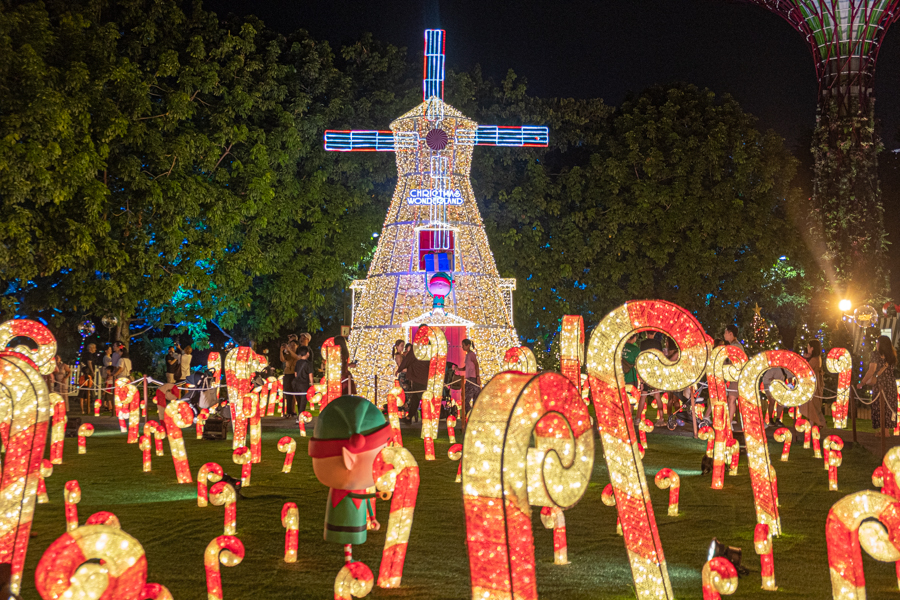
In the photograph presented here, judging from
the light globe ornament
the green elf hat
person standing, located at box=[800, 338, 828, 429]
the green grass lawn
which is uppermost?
the light globe ornament

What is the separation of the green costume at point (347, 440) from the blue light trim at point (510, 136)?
19213 mm

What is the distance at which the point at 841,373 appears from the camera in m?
13.2

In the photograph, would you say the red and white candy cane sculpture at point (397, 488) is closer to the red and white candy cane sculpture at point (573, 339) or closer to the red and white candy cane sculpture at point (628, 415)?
the red and white candy cane sculpture at point (573, 339)

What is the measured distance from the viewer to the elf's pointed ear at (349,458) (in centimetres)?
534

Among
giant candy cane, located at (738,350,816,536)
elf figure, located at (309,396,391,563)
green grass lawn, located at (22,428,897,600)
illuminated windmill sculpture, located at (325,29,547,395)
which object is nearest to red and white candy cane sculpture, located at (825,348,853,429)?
green grass lawn, located at (22,428,897,600)

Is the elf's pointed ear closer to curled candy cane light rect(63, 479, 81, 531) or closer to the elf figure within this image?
the elf figure

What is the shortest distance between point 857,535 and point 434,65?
22.0 m

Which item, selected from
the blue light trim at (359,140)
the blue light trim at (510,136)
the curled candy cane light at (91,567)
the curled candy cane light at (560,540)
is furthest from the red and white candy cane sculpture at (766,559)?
the blue light trim at (359,140)

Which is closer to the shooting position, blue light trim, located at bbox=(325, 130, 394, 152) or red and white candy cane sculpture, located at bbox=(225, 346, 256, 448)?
red and white candy cane sculpture, located at bbox=(225, 346, 256, 448)

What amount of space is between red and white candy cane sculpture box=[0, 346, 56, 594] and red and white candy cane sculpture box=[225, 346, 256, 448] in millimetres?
4944

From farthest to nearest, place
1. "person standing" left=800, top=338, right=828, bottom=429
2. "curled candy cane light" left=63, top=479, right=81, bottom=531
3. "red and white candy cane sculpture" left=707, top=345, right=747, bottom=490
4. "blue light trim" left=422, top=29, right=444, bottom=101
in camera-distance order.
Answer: "blue light trim" left=422, top=29, right=444, bottom=101
"person standing" left=800, top=338, right=828, bottom=429
"red and white candy cane sculpture" left=707, top=345, right=747, bottom=490
"curled candy cane light" left=63, top=479, right=81, bottom=531

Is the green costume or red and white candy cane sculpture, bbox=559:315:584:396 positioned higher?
red and white candy cane sculpture, bbox=559:315:584:396

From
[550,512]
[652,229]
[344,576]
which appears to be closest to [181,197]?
[652,229]

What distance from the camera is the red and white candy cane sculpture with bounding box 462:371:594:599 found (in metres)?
3.66
